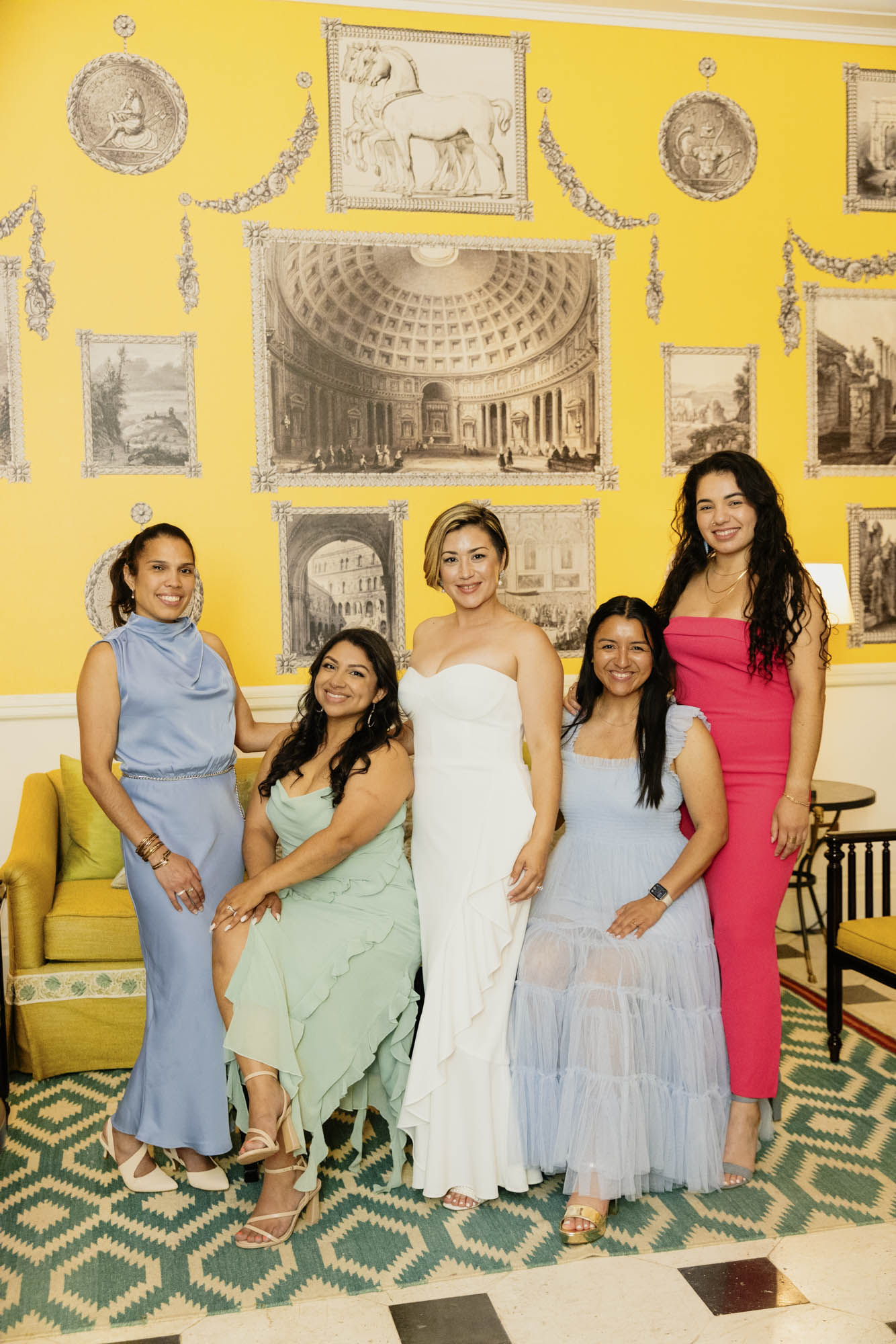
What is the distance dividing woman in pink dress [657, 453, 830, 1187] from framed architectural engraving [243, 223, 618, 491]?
2.01 metres

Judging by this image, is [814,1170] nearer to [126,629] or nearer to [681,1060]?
[681,1060]

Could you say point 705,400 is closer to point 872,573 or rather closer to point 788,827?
point 872,573

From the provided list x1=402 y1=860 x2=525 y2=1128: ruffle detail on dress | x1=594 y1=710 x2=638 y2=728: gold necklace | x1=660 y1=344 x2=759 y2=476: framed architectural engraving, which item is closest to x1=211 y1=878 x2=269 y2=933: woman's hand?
x1=402 y1=860 x2=525 y2=1128: ruffle detail on dress

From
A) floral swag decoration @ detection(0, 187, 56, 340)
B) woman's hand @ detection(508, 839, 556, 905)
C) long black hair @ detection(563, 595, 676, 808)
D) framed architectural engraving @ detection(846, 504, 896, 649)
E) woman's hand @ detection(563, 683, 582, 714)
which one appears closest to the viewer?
woman's hand @ detection(508, 839, 556, 905)

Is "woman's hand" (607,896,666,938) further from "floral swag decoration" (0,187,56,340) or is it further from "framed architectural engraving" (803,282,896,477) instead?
"floral swag decoration" (0,187,56,340)

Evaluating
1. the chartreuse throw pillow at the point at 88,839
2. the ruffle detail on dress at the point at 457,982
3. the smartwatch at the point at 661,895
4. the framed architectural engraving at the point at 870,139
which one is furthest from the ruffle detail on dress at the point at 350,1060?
the framed architectural engraving at the point at 870,139

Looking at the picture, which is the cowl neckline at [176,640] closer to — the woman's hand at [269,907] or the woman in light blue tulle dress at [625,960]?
the woman's hand at [269,907]

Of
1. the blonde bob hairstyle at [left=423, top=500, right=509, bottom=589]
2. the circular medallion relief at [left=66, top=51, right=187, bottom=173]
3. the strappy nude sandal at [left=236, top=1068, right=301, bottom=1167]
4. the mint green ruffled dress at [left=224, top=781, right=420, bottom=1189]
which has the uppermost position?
the circular medallion relief at [left=66, top=51, right=187, bottom=173]

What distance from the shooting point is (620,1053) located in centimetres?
300

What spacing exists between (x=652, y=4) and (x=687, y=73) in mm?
360

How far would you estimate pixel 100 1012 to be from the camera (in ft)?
13.4

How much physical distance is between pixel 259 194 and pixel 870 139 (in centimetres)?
317

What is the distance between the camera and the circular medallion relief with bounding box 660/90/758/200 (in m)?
5.41

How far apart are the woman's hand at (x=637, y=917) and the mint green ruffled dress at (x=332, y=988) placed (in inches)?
24.1
